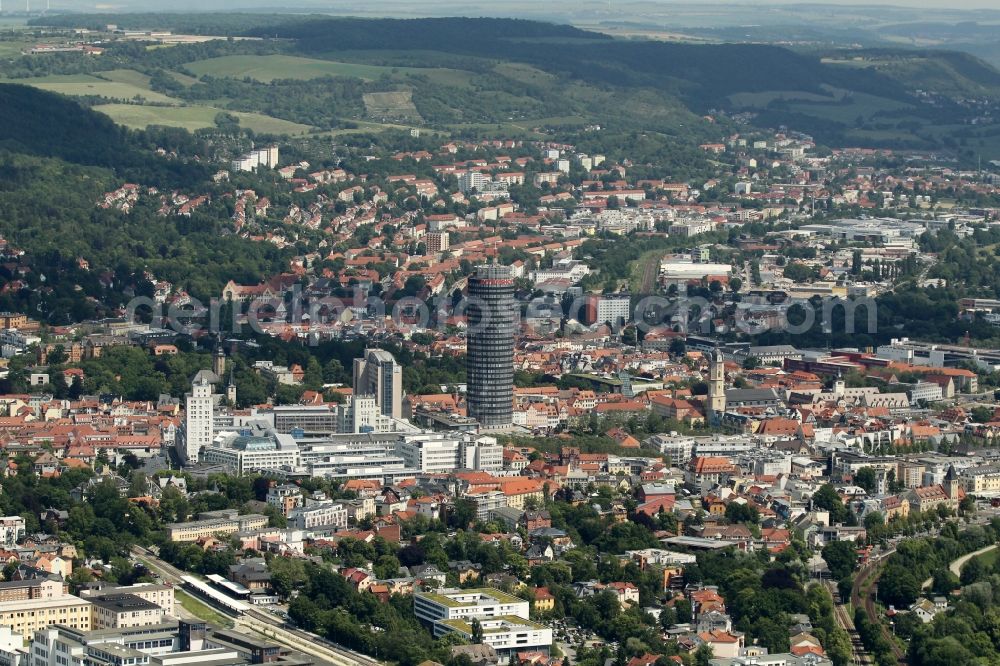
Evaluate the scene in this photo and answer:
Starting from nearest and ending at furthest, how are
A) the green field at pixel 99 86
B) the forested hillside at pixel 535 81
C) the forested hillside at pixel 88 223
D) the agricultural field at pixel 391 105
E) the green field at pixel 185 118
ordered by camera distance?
the forested hillside at pixel 88 223, the green field at pixel 185 118, the green field at pixel 99 86, the agricultural field at pixel 391 105, the forested hillside at pixel 535 81

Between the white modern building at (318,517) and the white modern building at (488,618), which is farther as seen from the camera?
the white modern building at (318,517)

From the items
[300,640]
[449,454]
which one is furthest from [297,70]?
[300,640]

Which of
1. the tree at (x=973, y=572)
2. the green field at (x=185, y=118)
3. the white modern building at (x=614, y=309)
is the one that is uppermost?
the tree at (x=973, y=572)

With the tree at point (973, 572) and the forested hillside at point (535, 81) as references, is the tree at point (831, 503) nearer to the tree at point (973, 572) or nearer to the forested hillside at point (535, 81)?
the tree at point (973, 572)

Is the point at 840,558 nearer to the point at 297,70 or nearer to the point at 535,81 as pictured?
the point at 297,70

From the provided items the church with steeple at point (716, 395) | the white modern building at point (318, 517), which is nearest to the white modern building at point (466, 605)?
the white modern building at point (318, 517)

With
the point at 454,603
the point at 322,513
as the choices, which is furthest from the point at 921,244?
the point at 454,603

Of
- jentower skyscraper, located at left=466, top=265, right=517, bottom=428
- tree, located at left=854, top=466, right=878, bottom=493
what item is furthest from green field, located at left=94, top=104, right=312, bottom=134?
tree, located at left=854, top=466, right=878, bottom=493
